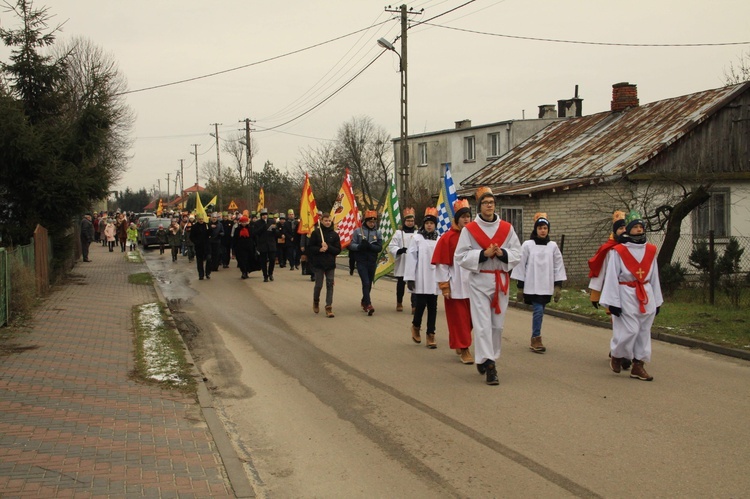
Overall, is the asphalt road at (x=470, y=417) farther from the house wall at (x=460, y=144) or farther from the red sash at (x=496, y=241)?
the house wall at (x=460, y=144)

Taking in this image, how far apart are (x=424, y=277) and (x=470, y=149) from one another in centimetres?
3804

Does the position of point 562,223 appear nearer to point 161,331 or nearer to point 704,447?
point 161,331

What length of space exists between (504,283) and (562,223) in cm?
1428

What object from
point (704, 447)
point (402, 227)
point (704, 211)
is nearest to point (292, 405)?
point (704, 447)

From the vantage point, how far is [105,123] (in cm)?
2020

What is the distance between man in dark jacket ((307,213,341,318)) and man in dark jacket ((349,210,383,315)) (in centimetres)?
40

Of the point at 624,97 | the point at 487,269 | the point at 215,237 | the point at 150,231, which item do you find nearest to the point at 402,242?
the point at 487,269

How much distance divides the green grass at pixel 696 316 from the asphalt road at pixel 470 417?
75 centimetres

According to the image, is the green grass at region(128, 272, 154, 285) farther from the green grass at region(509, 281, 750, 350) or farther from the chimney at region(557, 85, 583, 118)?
the chimney at region(557, 85, 583, 118)

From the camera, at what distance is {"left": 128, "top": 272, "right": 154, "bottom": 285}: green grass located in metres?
21.7

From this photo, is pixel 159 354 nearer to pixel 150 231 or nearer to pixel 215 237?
pixel 215 237

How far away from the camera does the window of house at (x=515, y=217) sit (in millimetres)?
24094

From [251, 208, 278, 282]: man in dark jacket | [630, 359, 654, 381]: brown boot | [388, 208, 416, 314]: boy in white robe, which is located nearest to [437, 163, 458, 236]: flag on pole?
[388, 208, 416, 314]: boy in white robe

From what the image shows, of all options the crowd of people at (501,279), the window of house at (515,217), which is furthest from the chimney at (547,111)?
the crowd of people at (501,279)
